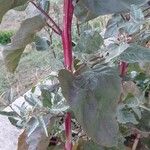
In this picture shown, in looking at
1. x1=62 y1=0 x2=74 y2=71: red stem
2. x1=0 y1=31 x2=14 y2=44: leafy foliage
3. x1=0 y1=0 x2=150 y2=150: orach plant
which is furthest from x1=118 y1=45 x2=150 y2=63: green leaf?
x1=0 y1=31 x2=14 y2=44: leafy foliage

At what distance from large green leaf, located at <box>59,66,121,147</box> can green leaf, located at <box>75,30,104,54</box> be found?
4 cm

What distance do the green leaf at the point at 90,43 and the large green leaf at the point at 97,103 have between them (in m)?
0.04

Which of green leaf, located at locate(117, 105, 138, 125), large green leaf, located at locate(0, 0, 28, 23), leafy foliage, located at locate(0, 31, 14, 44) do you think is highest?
large green leaf, located at locate(0, 0, 28, 23)

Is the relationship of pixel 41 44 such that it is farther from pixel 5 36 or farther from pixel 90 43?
pixel 5 36

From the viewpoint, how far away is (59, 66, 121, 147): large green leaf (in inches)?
26.1

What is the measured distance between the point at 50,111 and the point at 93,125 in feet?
0.30

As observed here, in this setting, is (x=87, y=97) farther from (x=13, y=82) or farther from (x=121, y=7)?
(x=13, y=82)

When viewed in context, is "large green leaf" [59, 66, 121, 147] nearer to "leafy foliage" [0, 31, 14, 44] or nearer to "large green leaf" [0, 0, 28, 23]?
"large green leaf" [0, 0, 28, 23]

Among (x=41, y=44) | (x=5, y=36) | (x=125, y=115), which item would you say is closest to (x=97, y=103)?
(x=125, y=115)

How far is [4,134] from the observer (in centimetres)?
118

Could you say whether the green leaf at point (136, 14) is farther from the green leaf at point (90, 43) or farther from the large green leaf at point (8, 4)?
the large green leaf at point (8, 4)

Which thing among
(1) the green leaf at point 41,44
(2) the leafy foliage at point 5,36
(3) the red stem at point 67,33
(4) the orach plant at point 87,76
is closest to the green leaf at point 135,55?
(4) the orach plant at point 87,76

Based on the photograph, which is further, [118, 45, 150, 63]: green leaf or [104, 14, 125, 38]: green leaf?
[104, 14, 125, 38]: green leaf

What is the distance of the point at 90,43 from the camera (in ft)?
2.22
